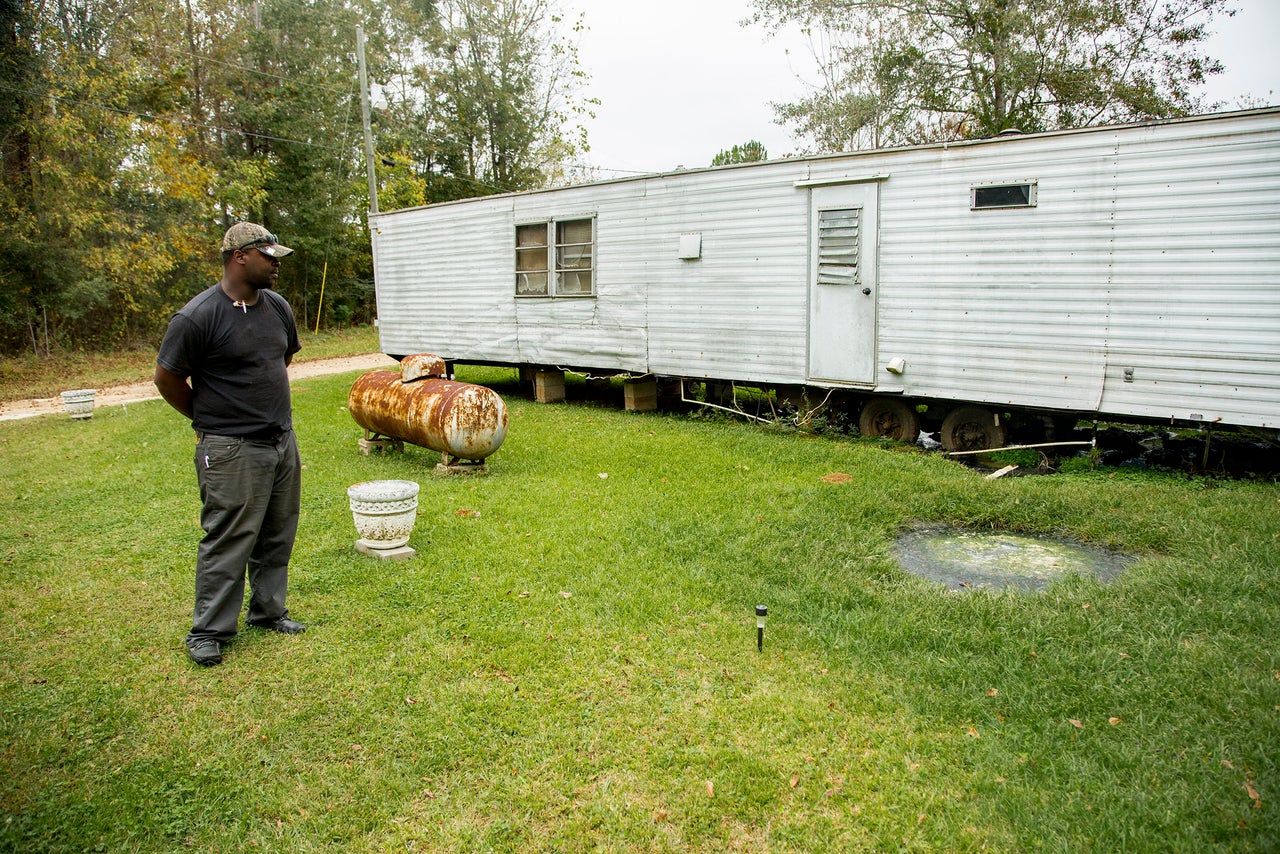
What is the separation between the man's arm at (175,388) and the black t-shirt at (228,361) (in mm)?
28

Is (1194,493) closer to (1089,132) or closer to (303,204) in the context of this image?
(1089,132)

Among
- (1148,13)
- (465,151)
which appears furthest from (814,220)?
(465,151)

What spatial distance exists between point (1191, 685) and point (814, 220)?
21.6ft

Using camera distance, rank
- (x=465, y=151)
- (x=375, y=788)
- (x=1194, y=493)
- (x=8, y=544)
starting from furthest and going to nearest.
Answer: (x=465, y=151) < (x=1194, y=493) < (x=8, y=544) < (x=375, y=788)

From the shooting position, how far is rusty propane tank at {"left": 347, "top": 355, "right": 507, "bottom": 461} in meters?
7.38

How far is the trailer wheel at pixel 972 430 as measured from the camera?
27.4 feet

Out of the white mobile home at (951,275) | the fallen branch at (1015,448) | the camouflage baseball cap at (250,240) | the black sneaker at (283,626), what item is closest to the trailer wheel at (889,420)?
the white mobile home at (951,275)

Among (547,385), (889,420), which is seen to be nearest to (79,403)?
(547,385)

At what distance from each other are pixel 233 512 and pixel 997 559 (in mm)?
4717

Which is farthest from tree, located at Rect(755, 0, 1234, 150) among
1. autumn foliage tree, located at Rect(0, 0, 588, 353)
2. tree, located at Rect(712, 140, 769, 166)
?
autumn foliage tree, located at Rect(0, 0, 588, 353)

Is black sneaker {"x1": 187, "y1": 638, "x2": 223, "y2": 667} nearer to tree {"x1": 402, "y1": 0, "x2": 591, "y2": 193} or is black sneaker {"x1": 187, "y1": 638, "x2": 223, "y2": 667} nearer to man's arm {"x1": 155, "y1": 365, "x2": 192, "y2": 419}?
man's arm {"x1": 155, "y1": 365, "x2": 192, "y2": 419}

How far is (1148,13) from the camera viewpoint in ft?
51.8

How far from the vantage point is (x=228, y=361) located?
A: 3.94 meters

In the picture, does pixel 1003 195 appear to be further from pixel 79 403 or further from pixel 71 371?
pixel 71 371
